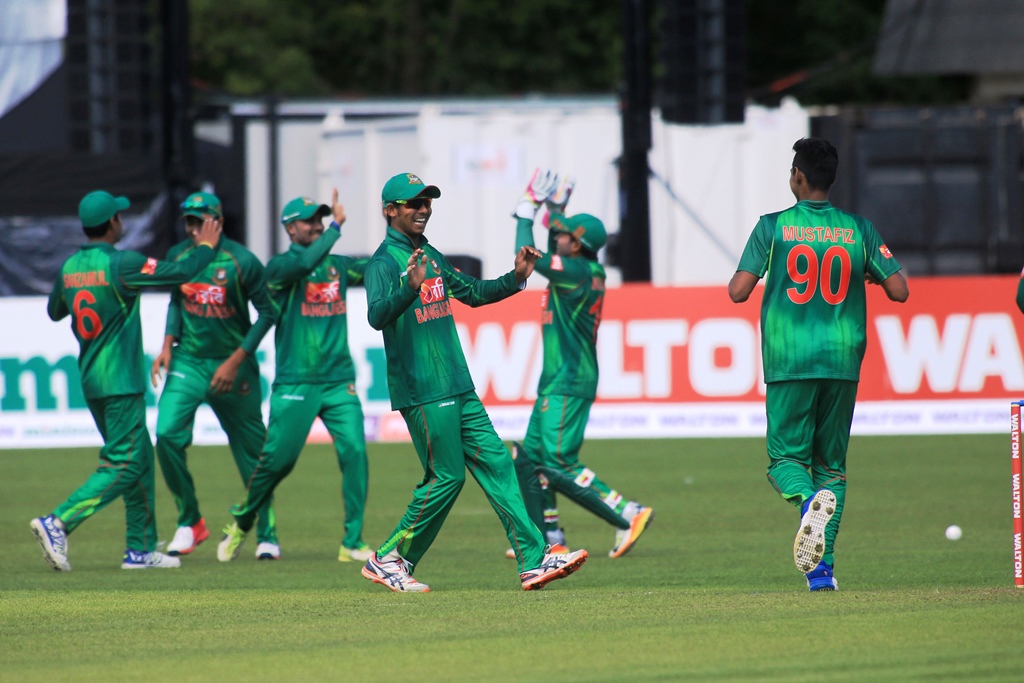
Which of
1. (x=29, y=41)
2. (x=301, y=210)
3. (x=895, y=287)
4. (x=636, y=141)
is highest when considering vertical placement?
(x=29, y=41)

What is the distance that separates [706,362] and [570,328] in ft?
23.2

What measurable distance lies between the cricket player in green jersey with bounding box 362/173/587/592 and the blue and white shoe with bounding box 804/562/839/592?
1.12m

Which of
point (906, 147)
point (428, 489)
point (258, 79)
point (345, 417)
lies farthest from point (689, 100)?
point (258, 79)

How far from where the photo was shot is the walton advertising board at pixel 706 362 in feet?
55.8

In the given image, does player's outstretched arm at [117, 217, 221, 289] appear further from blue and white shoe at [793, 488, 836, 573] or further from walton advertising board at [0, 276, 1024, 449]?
walton advertising board at [0, 276, 1024, 449]

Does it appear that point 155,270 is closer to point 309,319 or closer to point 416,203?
point 309,319

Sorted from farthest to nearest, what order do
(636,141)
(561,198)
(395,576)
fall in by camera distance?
1. (636,141)
2. (561,198)
3. (395,576)

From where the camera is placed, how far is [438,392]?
24.9ft

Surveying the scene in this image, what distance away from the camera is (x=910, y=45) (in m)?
29.0

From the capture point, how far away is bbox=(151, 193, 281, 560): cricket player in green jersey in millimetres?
10250

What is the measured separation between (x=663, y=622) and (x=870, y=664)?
3.61 ft

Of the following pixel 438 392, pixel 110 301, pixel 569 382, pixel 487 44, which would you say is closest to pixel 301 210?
pixel 110 301

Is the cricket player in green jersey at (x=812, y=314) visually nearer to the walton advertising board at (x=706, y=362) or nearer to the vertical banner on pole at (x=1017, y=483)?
the vertical banner on pole at (x=1017, y=483)

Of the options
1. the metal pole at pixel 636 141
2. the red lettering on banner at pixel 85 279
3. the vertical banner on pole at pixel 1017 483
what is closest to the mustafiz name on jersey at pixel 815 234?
the vertical banner on pole at pixel 1017 483
